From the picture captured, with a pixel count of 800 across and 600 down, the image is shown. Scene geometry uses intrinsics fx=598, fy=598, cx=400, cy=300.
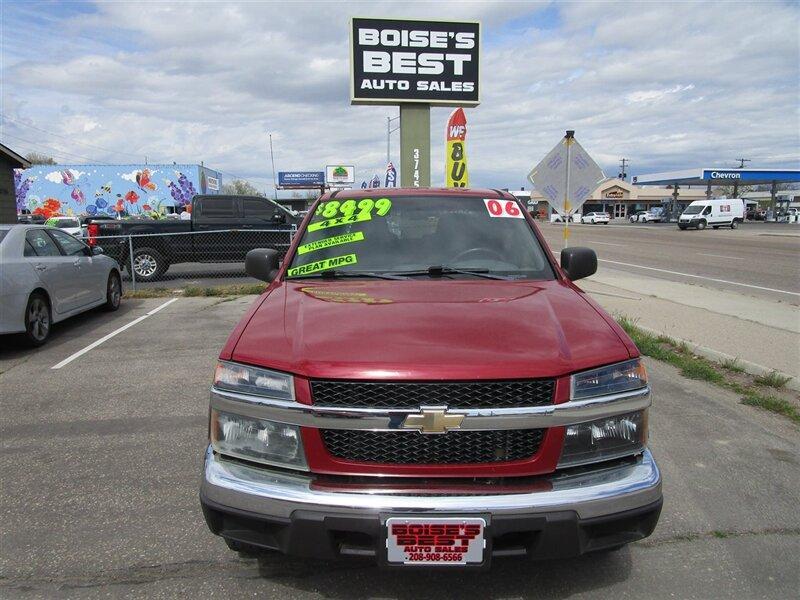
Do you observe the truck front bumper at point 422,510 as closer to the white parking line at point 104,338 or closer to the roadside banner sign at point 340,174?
the white parking line at point 104,338

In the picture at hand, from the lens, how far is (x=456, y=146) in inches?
653

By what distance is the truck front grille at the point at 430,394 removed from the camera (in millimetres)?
2295

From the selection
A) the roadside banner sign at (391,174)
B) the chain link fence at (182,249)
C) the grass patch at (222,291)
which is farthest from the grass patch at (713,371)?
the roadside banner sign at (391,174)

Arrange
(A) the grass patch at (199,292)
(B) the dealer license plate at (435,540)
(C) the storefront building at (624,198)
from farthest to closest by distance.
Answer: (C) the storefront building at (624,198), (A) the grass patch at (199,292), (B) the dealer license plate at (435,540)

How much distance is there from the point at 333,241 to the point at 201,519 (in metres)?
1.80

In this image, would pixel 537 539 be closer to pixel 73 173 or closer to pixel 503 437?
pixel 503 437

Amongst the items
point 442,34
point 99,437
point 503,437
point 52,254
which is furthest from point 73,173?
point 503,437

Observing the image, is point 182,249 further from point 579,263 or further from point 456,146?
point 579,263

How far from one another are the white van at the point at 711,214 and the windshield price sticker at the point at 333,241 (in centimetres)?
4832

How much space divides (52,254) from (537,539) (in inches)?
314

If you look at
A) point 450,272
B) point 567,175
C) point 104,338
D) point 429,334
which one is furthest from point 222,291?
point 429,334

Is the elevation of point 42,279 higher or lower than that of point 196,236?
lower

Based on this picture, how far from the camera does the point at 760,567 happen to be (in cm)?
285

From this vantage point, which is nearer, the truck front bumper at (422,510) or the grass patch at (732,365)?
the truck front bumper at (422,510)
